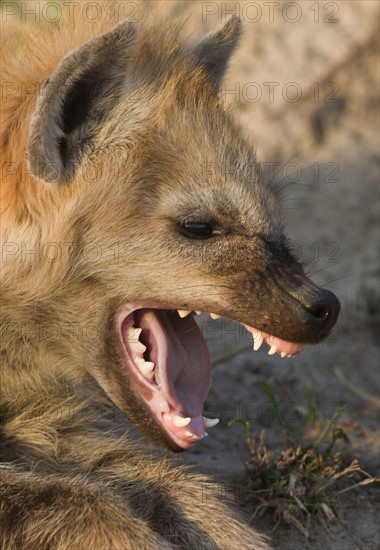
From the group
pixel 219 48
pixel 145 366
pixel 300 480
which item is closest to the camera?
pixel 145 366

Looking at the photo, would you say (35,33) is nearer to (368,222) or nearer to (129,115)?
(129,115)

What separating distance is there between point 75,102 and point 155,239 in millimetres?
442

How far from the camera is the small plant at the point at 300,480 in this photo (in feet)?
10.4

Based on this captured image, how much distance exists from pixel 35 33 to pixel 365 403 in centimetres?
205

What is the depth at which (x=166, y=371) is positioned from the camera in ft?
9.53

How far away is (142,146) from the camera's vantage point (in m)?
2.85

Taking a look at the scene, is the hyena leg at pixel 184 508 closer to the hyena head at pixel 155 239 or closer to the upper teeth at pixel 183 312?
the hyena head at pixel 155 239

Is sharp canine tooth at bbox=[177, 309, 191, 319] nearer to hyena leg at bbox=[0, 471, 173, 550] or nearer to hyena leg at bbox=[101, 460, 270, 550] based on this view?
hyena leg at bbox=[101, 460, 270, 550]

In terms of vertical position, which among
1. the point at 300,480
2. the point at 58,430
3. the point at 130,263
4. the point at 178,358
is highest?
the point at 130,263

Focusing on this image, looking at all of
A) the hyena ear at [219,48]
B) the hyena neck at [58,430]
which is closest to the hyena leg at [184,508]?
the hyena neck at [58,430]

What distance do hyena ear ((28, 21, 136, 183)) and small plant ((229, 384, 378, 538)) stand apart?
1.17 meters

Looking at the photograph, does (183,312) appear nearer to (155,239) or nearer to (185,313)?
(185,313)

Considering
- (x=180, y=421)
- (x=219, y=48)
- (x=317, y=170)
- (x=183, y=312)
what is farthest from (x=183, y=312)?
(x=317, y=170)

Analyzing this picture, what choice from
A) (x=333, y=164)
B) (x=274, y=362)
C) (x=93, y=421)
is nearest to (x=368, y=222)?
(x=333, y=164)
